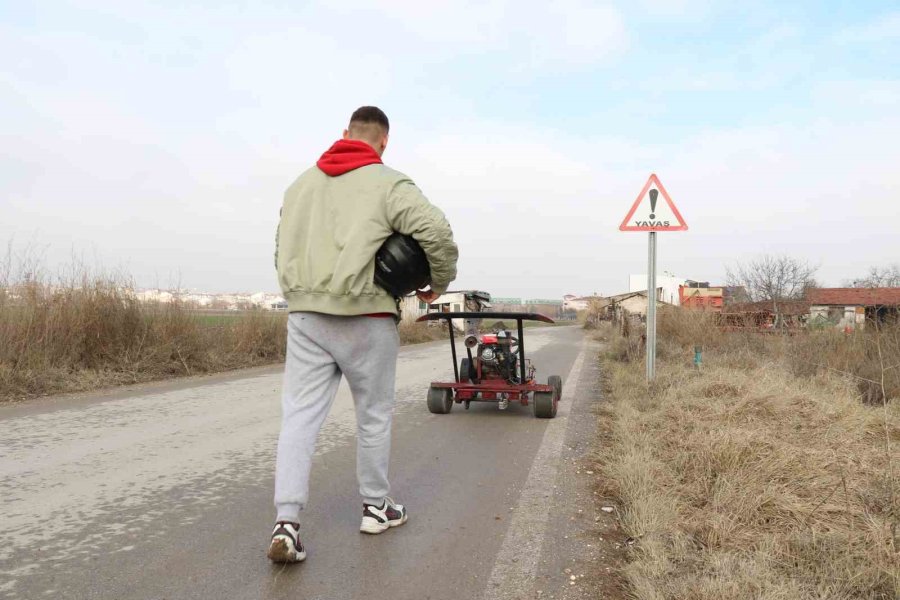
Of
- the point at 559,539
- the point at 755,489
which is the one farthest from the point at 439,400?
the point at 755,489

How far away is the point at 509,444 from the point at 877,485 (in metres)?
2.94

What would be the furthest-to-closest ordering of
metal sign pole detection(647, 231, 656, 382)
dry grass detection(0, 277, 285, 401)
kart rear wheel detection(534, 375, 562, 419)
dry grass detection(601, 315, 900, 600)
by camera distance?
dry grass detection(0, 277, 285, 401)
metal sign pole detection(647, 231, 656, 382)
kart rear wheel detection(534, 375, 562, 419)
dry grass detection(601, 315, 900, 600)

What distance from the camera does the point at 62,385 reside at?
847 centimetres

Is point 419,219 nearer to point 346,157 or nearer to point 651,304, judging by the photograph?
point 346,157

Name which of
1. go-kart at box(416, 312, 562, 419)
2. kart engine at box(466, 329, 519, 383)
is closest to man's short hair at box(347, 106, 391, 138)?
go-kart at box(416, 312, 562, 419)

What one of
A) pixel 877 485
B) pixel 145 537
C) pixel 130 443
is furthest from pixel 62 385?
pixel 877 485

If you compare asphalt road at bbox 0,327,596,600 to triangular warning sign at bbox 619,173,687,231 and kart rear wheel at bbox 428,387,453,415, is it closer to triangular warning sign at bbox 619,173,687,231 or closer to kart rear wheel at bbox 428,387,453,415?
Answer: kart rear wheel at bbox 428,387,453,415

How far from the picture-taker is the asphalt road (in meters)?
2.80

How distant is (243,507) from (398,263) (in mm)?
1965

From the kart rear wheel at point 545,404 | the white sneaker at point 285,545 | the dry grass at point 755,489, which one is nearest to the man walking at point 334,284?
the white sneaker at point 285,545

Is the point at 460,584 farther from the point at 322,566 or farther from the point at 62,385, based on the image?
the point at 62,385

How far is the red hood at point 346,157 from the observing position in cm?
298

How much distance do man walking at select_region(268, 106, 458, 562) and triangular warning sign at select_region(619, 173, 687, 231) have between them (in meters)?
5.55

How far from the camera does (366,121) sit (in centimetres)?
321
